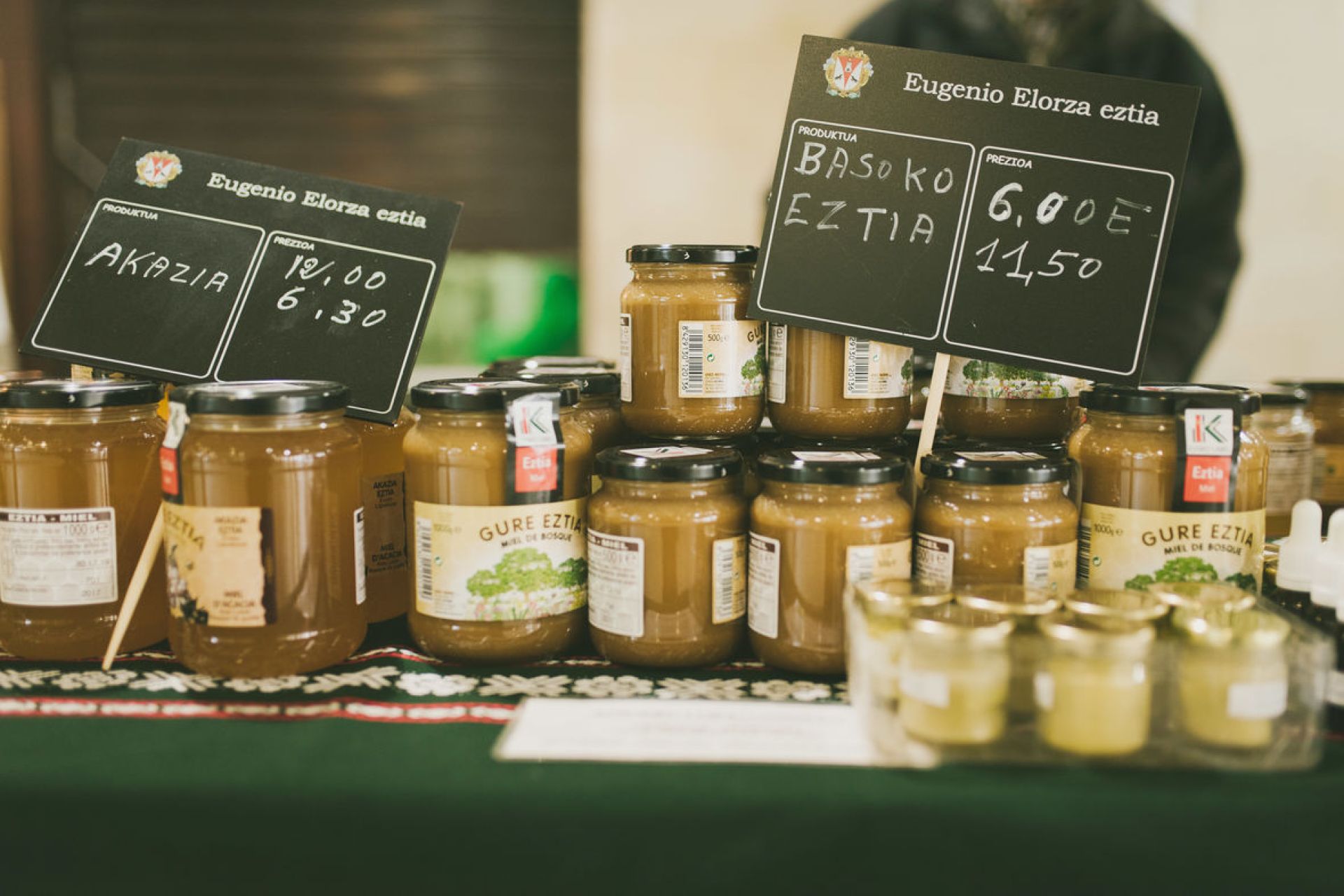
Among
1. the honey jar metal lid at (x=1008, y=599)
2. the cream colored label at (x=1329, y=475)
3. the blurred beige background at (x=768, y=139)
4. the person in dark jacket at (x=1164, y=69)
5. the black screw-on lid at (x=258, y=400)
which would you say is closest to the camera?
the honey jar metal lid at (x=1008, y=599)

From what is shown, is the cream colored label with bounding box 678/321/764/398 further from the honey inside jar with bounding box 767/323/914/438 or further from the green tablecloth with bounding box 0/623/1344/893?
the green tablecloth with bounding box 0/623/1344/893

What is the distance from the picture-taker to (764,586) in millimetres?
1161

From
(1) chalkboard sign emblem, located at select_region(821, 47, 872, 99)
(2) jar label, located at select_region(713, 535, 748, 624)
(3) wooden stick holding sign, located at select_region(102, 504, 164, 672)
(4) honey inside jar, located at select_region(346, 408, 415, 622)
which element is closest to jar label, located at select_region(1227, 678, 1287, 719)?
(2) jar label, located at select_region(713, 535, 748, 624)

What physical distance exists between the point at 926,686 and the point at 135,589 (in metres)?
0.89

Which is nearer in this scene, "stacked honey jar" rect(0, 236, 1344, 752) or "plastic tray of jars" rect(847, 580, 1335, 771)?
"plastic tray of jars" rect(847, 580, 1335, 771)

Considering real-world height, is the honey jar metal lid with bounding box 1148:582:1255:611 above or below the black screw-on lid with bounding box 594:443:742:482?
below

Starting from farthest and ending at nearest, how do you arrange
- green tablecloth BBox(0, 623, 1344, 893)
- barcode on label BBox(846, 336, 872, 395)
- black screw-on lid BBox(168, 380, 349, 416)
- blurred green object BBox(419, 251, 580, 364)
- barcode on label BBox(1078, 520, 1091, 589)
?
1. blurred green object BBox(419, 251, 580, 364)
2. barcode on label BBox(846, 336, 872, 395)
3. barcode on label BBox(1078, 520, 1091, 589)
4. black screw-on lid BBox(168, 380, 349, 416)
5. green tablecloth BBox(0, 623, 1344, 893)

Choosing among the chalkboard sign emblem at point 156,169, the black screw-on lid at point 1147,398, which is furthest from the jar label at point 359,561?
the black screw-on lid at point 1147,398

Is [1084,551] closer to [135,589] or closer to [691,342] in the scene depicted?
[691,342]

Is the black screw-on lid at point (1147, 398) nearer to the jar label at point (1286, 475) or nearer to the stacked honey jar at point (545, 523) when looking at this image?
the stacked honey jar at point (545, 523)

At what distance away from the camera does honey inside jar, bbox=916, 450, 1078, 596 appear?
3.69 feet

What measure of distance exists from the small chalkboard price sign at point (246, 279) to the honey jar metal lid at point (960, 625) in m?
0.73

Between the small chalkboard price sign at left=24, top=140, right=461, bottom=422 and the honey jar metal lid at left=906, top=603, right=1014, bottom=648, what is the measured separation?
0.73 metres

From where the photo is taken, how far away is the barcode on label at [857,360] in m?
1.31
